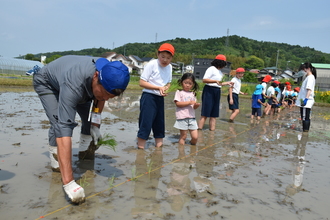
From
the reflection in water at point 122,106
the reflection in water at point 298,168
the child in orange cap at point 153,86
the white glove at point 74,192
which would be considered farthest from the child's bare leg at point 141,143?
the reflection in water at point 122,106

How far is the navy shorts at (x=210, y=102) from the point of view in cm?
622

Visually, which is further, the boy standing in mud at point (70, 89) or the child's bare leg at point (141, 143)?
the child's bare leg at point (141, 143)

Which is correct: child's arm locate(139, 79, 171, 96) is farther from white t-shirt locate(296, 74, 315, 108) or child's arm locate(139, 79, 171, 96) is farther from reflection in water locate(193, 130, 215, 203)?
white t-shirt locate(296, 74, 315, 108)

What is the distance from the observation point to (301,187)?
318 cm

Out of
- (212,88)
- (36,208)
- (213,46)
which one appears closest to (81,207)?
(36,208)

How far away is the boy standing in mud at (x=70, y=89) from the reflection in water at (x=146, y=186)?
0.51m

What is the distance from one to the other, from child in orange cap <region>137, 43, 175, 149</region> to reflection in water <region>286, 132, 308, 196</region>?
207 cm

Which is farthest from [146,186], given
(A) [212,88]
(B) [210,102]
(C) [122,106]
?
(C) [122,106]

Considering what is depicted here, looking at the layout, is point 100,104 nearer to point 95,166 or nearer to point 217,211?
point 95,166

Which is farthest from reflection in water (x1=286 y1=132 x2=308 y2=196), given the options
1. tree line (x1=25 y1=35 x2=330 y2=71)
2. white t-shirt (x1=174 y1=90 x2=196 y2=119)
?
tree line (x1=25 y1=35 x2=330 y2=71)

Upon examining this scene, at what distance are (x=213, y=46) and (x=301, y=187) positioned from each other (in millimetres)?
133565

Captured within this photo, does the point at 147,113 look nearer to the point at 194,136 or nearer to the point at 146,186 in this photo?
the point at 194,136

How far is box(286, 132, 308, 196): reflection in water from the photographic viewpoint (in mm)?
3105

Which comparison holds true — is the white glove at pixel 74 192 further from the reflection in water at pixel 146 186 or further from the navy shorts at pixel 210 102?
the navy shorts at pixel 210 102
